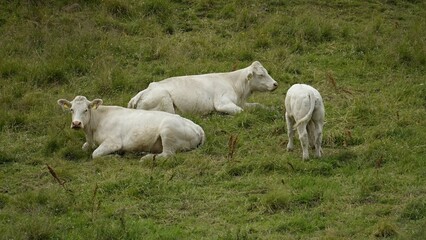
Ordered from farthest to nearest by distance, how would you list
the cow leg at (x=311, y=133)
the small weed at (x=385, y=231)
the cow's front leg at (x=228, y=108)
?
the cow's front leg at (x=228, y=108) < the cow leg at (x=311, y=133) < the small weed at (x=385, y=231)

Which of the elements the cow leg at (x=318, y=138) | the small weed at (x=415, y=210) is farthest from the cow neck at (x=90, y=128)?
the small weed at (x=415, y=210)

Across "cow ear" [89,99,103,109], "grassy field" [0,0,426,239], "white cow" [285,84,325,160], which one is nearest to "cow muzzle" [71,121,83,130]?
"grassy field" [0,0,426,239]

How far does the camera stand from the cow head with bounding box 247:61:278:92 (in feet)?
51.1

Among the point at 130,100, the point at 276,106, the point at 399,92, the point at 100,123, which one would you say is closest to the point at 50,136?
the point at 100,123

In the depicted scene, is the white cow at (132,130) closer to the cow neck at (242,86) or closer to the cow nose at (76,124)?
the cow nose at (76,124)

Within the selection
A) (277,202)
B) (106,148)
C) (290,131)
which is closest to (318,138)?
A: (290,131)

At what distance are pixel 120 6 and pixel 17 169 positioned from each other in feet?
27.4

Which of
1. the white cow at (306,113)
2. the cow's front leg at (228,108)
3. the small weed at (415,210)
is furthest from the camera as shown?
the cow's front leg at (228,108)

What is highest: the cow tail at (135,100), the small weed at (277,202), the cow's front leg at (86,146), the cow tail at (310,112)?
the cow tail at (310,112)

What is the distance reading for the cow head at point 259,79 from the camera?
15.6 meters

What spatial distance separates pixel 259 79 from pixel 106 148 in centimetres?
385

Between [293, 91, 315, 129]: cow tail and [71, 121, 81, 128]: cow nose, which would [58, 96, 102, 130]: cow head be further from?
[293, 91, 315, 129]: cow tail

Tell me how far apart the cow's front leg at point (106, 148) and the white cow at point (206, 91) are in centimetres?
161

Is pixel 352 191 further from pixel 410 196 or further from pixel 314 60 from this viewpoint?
pixel 314 60
